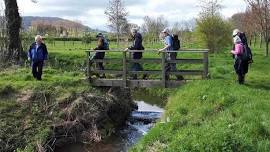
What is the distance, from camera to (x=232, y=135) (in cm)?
1037

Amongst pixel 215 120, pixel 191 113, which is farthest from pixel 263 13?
pixel 215 120

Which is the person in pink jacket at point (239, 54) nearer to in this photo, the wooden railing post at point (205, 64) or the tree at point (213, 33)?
the wooden railing post at point (205, 64)

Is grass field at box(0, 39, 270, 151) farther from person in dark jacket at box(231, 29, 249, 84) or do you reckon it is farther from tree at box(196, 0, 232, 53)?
tree at box(196, 0, 232, 53)

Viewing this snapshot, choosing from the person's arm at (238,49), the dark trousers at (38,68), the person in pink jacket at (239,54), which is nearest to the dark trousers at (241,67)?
the person in pink jacket at (239,54)

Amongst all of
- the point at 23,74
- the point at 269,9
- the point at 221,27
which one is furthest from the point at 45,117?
the point at 221,27

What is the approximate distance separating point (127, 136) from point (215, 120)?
574 cm

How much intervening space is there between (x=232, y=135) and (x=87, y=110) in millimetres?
7855

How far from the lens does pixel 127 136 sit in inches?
679

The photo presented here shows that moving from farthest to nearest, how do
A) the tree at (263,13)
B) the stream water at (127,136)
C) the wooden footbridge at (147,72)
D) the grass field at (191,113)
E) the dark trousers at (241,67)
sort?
the tree at (263,13)
the wooden footbridge at (147,72)
the dark trousers at (241,67)
the stream water at (127,136)
the grass field at (191,113)

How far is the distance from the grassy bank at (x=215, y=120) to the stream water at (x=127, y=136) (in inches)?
84.5

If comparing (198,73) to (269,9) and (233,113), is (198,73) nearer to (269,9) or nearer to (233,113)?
(233,113)

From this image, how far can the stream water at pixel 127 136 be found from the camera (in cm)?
1561

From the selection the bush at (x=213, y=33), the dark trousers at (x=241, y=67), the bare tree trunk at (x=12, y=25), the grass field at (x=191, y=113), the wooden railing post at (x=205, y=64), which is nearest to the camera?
the grass field at (x=191, y=113)

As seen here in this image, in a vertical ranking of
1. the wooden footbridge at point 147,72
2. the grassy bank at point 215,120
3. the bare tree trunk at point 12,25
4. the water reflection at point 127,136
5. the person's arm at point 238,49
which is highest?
the bare tree trunk at point 12,25
